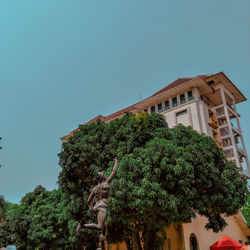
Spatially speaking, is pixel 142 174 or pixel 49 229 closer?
pixel 142 174

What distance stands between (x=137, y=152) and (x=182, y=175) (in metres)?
2.29

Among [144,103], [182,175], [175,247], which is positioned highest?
[144,103]

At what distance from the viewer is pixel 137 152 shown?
455 inches

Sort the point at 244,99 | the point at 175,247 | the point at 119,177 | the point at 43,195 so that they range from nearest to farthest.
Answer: the point at 119,177
the point at 175,247
the point at 43,195
the point at 244,99

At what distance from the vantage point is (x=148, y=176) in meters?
10.2

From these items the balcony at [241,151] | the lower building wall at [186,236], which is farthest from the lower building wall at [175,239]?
the balcony at [241,151]

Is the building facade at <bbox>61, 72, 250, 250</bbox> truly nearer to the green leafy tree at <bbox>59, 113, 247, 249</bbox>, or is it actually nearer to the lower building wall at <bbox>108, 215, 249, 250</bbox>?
the lower building wall at <bbox>108, 215, 249, 250</bbox>

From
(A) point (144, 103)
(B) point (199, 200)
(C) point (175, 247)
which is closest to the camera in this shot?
(B) point (199, 200)

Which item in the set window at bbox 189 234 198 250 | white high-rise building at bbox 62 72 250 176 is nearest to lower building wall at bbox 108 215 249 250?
window at bbox 189 234 198 250

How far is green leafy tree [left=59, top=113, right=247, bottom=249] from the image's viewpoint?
32.8 ft

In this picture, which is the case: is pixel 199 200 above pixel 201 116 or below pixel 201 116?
below

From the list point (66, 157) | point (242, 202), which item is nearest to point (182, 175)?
point (242, 202)

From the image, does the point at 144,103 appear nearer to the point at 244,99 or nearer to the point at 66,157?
the point at 244,99

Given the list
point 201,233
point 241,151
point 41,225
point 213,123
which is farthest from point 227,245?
point 241,151
